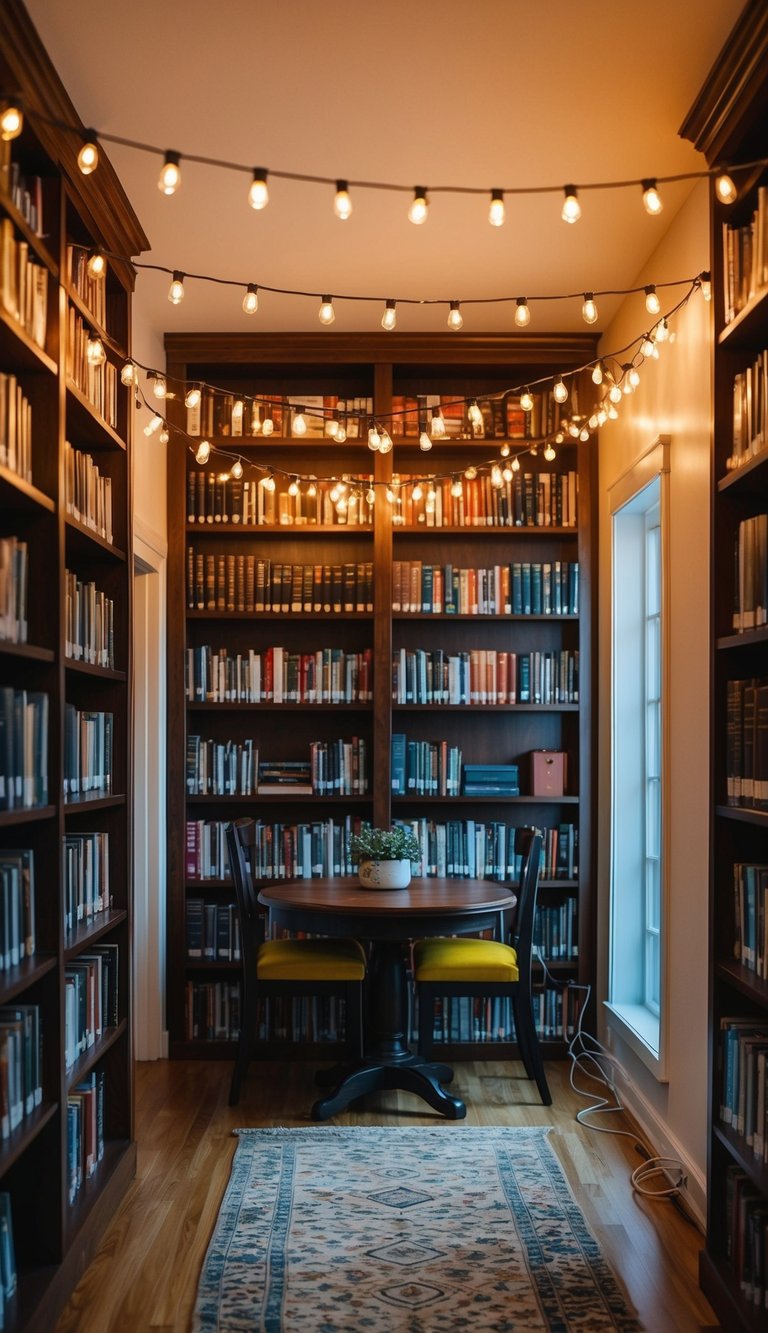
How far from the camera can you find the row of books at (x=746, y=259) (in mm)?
2686

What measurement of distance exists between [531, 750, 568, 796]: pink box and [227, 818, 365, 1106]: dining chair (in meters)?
1.15

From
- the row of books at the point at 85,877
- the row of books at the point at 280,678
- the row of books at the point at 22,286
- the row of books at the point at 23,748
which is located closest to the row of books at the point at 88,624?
the row of books at the point at 23,748

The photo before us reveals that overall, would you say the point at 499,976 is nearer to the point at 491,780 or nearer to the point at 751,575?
the point at 491,780

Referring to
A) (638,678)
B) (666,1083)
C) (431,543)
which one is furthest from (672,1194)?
(431,543)

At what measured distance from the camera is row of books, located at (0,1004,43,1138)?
2479mm

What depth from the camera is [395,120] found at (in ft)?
10.9

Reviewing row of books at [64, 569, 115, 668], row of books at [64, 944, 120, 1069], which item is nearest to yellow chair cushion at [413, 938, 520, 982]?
row of books at [64, 944, 120, 1069]

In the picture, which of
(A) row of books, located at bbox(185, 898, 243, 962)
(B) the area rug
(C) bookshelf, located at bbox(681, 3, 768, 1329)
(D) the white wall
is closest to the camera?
(C) bookshelf, located at bbox(681, 3, 768, 1329)

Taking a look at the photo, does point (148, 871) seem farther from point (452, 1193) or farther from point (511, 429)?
point (511, 429)

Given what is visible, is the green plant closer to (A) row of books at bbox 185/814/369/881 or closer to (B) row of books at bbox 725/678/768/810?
(A) row of books at bbox 185/814/369/881

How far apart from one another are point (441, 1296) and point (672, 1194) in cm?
97

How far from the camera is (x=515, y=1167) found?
12.5ft

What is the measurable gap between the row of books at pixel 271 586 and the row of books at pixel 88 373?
151 cm

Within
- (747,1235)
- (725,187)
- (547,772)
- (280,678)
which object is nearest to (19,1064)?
(747,1235)
